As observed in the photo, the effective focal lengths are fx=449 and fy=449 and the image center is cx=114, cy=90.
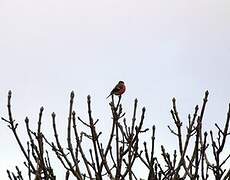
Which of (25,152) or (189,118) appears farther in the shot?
(189,118)

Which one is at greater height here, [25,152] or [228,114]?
[228,114]

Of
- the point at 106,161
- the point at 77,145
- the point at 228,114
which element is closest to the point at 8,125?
the point at 77,145

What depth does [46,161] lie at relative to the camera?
179 inches

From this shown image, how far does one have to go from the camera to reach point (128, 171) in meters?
4.41

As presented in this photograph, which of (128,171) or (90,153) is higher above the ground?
(90,153)

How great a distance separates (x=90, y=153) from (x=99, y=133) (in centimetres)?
34

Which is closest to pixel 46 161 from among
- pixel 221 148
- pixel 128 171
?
pixel 128 171

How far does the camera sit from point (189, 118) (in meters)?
4.93

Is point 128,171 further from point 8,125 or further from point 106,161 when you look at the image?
point 8,125

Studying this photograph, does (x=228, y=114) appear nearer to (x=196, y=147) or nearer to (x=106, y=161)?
(x=196, y=147)

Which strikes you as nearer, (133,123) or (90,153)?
(133,123)

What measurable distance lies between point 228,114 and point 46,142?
1.98 metres

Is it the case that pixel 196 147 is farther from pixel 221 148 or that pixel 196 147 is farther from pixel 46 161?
A: pixel 46 161

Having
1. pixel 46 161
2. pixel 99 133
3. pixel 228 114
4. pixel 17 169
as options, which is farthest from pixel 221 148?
pixel 17 169
